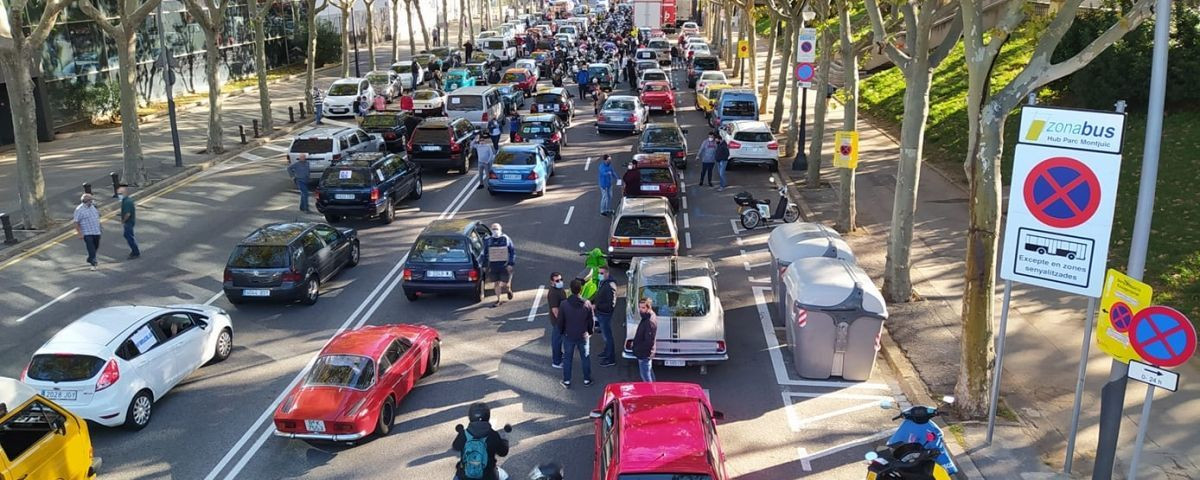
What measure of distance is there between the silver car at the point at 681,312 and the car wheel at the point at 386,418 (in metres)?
3.36

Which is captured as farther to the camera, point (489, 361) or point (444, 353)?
point (444, 353)

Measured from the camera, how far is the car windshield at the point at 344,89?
39219 millimetres

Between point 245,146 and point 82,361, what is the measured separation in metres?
21.7

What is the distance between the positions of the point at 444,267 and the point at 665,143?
487 inches

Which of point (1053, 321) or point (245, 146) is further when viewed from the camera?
point (245, 146)

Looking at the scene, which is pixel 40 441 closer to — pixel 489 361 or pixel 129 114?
pixel 489 361

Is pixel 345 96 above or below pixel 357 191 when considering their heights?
above

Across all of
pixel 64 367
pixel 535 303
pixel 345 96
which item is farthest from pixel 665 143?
pixel 64 367

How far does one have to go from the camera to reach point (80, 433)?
10258mm

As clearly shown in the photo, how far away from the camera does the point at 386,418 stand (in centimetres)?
1194

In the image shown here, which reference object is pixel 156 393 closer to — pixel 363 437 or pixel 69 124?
pixel 363 437

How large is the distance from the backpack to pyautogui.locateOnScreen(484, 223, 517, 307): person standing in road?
7.33m

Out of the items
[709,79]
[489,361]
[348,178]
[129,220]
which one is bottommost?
[489,361]

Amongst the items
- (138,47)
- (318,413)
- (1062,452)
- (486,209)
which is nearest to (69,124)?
(138,47)
